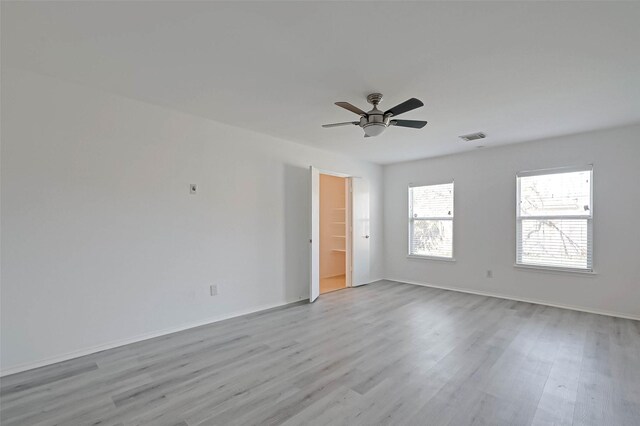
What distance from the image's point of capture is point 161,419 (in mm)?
1945

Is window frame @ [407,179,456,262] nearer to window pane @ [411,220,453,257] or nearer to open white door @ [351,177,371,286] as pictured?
window pane @ [411,220,453,257]

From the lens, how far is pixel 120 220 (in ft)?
10.3

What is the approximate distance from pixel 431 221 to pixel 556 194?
6.62 feet

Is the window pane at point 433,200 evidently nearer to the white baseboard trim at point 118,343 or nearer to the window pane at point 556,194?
the window pane at point 556,194

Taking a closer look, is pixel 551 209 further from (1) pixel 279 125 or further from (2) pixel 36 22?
(2) pixel 36 22

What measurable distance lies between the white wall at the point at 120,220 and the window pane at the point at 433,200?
305cm

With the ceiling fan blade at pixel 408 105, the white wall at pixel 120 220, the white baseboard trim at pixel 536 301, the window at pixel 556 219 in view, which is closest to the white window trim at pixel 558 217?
the window at pixel 556 219

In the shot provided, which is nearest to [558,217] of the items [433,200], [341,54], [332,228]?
[433,200]

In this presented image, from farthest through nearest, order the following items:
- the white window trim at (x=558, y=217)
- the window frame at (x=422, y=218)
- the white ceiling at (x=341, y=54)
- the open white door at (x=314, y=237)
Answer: the window frame at (x=422, y=218) → the open white door at (x=314, y=237) → the white window trim at (x=558, y=217) → the white ceiling at (x=341, y=54)

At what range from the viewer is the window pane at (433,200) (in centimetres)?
573

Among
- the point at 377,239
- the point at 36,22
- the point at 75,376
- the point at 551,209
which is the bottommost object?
the point at 75,376

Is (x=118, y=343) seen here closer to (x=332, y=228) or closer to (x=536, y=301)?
(x=332, y=228)

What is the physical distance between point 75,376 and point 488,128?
5.24m

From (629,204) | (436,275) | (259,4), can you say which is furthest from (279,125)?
(629,204)
